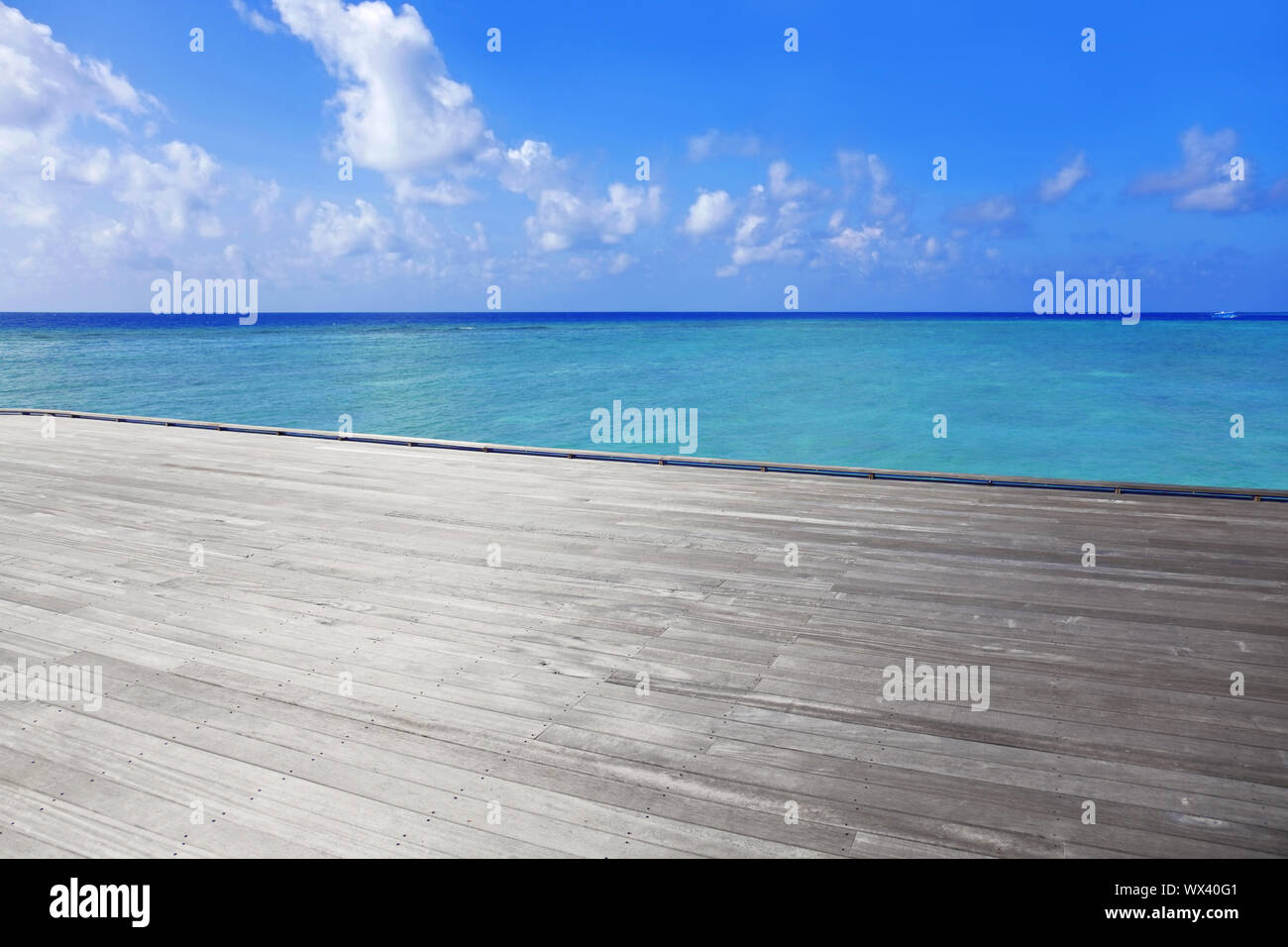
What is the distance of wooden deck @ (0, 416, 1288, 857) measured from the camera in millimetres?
2578

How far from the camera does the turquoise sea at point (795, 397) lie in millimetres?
25297

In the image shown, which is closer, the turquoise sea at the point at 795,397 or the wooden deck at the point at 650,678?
the wooden deck at the point at 650,678

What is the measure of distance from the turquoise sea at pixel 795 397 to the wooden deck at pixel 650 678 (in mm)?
18720

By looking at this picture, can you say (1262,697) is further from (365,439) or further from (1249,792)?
(365,439)

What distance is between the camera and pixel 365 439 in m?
10.5

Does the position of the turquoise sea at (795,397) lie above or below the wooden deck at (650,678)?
above

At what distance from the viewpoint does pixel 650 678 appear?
362 cm

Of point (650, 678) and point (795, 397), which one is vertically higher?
point (795, 397)

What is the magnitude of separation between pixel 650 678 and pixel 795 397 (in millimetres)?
32832

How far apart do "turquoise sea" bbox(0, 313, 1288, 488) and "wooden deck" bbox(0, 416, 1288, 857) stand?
61.4 ft
